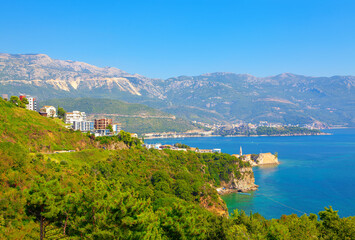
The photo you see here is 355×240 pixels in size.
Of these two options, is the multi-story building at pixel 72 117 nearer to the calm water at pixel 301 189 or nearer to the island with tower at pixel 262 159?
the calm water at pixel 301 189

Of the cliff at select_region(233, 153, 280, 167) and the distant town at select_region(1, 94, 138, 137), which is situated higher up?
the distant town at select_region(1, 94, 138, 137)

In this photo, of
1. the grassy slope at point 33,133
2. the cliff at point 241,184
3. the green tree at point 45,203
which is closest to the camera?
the green tree at point 45,203

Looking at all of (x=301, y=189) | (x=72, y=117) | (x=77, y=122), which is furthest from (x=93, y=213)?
(x=301, y=189)

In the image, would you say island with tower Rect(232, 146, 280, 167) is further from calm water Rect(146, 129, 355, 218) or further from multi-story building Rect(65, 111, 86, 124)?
multi-story building Rect(65, 111, 86, 124)

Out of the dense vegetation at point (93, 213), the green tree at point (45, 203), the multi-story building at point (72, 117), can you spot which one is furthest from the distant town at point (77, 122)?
the green tree at point (45, 203)

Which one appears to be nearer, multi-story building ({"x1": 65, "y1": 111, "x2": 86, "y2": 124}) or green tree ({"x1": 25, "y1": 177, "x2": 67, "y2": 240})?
green tree ({"x1": 25, "y1": 177, "x2": 67, "y2": 240})

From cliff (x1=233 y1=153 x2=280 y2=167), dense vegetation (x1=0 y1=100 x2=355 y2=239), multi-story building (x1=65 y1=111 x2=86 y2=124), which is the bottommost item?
cliff (x1=233 y1=153 x2=280 y2=167)

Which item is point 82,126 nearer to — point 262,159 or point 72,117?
point 72,117

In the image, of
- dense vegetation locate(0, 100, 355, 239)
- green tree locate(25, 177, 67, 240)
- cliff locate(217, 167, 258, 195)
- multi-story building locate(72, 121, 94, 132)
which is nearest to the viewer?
dense vegetation locate(0, 100, 355, 239)

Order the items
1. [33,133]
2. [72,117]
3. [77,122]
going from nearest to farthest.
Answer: [33,133], [77,122], [72,117]

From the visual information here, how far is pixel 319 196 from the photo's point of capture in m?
52.8

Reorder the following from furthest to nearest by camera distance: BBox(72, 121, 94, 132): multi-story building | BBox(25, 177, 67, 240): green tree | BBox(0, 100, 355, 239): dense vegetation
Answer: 1. BBox(72, 121, 94, 132): multi-story building
2. BBox(25, 177, 67, 240): green tree
3. BBox(0, 100, 355, 239): dense vegetation

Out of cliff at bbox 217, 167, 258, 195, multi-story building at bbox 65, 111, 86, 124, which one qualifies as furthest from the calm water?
multi-story building at bbox 65, 111, 86, 124

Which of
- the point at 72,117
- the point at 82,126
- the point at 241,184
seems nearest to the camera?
the point at 241,184
